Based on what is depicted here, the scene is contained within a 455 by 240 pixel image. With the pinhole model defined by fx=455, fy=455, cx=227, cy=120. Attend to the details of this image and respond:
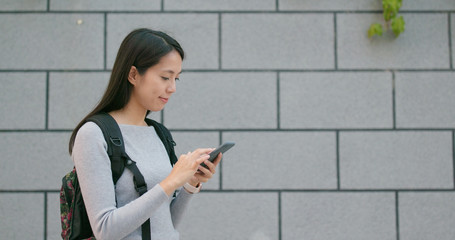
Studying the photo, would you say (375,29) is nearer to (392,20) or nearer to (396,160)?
(392,20)

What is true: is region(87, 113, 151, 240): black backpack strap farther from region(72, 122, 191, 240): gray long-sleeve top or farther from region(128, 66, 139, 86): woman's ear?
region(128, 66, 139, 86): woman's ear

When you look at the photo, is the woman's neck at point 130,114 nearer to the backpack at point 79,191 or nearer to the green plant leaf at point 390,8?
the backpack at point 79,191

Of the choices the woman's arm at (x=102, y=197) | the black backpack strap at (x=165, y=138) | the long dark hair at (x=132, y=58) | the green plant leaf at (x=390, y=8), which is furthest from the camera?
the green plant leaf at (x=390, y=8)

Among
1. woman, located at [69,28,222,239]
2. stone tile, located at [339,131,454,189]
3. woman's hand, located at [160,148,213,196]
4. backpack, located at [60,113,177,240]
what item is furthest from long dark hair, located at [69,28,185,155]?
stone tile, located at [339,131,454,189]

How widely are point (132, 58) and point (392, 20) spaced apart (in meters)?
2.97

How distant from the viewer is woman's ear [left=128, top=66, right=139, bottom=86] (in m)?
2.03

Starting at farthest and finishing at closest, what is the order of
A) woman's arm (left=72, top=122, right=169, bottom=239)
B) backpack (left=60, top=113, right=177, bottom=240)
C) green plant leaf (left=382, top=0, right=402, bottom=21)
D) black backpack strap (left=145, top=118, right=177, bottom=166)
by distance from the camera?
green plant leaf (left=382, top=0, right=402, bottom=21), black backpack strap (left=145, top=118, right=177, bottom=166), backpack (left=60, top=113, right=177, bottom=240), woman's arm (left=72, top=122, right=169, bottom=239)

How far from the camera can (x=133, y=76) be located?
2.05m

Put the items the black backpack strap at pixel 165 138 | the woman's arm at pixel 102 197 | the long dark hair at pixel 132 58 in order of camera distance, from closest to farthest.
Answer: the woman's arm at pixel 102 197
the long dark hair at pixel 132 58
the black backpack strap at pixel 165 138

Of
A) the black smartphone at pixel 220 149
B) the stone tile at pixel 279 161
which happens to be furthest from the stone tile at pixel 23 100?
the black smartphone at pixel 220 149

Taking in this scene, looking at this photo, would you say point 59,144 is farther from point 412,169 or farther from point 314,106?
point 412,169

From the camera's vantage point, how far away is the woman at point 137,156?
69.2 inches

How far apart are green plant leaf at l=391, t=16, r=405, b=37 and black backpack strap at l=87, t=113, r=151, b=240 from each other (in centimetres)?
306

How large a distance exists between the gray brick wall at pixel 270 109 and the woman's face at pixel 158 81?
2.08 m
